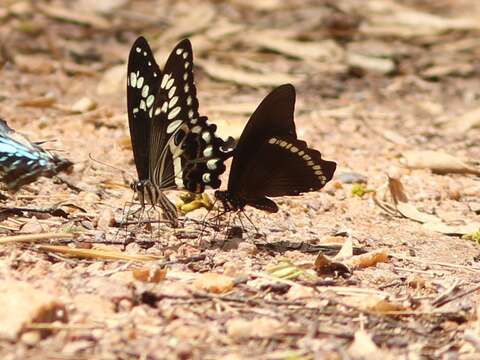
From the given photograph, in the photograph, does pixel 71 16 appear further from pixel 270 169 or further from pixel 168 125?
pixel 270 169

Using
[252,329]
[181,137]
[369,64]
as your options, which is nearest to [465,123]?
[369,64]

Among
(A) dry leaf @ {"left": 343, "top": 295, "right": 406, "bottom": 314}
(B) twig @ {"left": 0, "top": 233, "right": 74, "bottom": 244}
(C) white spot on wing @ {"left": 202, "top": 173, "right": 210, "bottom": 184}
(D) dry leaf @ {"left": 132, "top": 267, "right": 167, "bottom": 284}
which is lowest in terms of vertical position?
(A) dry leaf @ {"left": 343, "top": 295, "right": 406, "bottom": 314}

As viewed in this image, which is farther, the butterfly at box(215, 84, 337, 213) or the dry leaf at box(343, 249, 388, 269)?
the butterfly at box(215, 84, 337, 213)

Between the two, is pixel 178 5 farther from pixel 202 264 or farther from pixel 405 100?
pixel 202 264

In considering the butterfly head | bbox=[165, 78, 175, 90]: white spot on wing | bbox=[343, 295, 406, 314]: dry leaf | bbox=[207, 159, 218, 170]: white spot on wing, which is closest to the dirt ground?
bbox=[343, 295, 406, 314]: dry leaf

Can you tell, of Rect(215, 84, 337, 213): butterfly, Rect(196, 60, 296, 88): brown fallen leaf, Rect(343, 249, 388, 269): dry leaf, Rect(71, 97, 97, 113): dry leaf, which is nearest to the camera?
Rect(343, 249, 388, 269): dry leaf

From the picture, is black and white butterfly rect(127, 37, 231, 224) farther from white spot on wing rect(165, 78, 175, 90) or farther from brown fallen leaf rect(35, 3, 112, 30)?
brown fallen leaf rect(35, 3, 112, 30)

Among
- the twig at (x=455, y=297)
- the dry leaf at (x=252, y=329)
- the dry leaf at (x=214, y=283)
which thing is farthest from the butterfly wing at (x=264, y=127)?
the dry leaf at (x=252, y=329)
